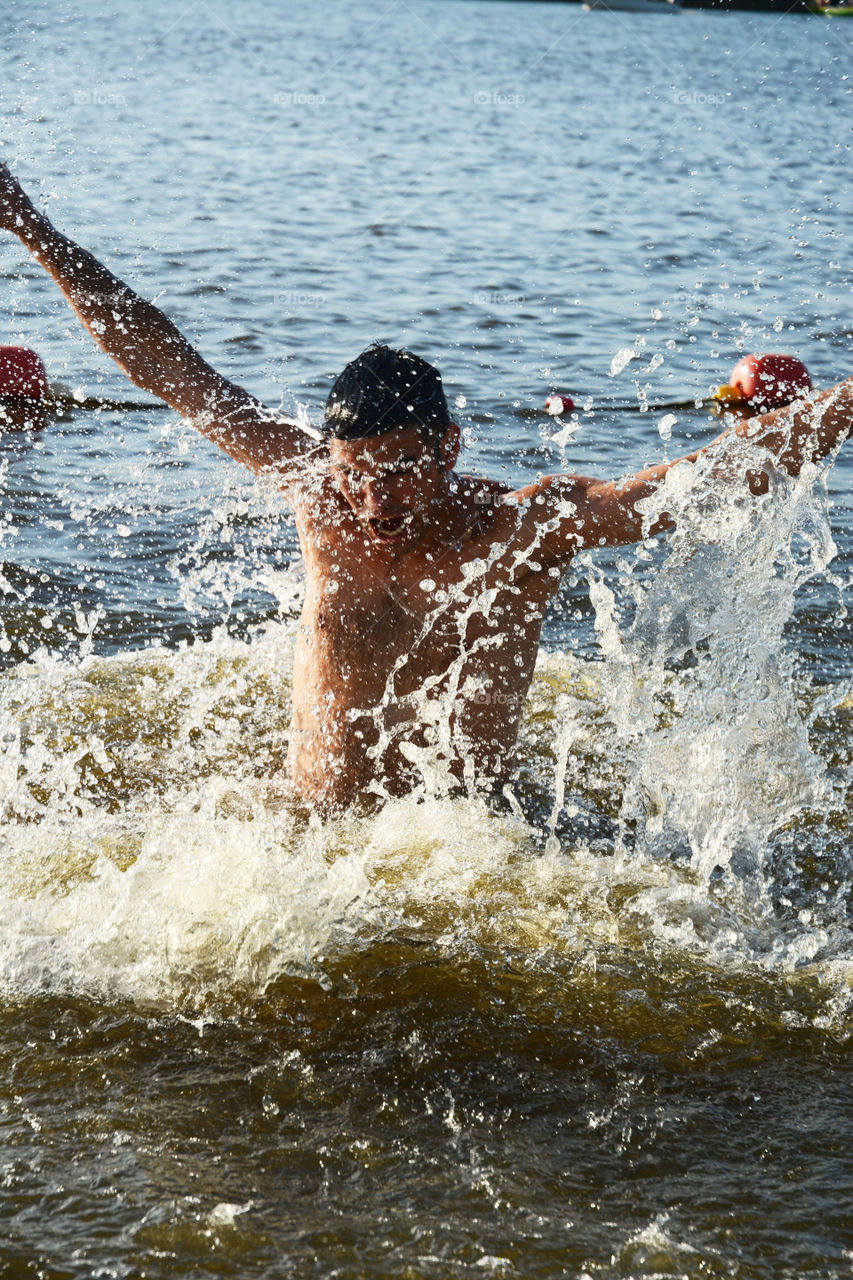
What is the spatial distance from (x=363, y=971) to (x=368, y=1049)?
0.32 m

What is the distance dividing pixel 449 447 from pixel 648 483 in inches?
22.8

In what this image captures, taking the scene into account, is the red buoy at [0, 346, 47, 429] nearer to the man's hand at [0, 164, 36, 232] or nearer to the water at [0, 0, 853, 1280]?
the water at [0, 0, 853, 1280]

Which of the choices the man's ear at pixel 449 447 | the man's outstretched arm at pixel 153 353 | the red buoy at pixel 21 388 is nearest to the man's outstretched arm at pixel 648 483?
the man's ear at pixel 449 447

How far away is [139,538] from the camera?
688cm

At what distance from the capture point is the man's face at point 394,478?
11.8 feet

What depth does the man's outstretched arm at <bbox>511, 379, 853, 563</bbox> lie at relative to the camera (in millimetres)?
3451

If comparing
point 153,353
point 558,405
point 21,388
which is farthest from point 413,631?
point 21,388

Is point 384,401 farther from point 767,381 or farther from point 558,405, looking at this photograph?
point 767,381

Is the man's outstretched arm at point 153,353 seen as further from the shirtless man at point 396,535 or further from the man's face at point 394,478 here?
the man's face at point 394,478

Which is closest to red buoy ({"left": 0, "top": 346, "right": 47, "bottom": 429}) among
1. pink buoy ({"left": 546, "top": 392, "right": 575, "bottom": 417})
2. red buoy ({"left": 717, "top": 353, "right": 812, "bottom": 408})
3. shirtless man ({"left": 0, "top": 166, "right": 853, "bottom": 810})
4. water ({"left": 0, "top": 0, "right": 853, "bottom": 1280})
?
water ({"left": 0, "top": 0, "right": 853, "bottom": 1280})

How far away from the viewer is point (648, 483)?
363 cm

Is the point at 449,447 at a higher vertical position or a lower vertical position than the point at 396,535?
higher

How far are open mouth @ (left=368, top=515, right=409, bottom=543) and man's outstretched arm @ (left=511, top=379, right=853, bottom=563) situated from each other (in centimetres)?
38

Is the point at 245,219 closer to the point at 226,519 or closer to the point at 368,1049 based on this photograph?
the point at 226,519
